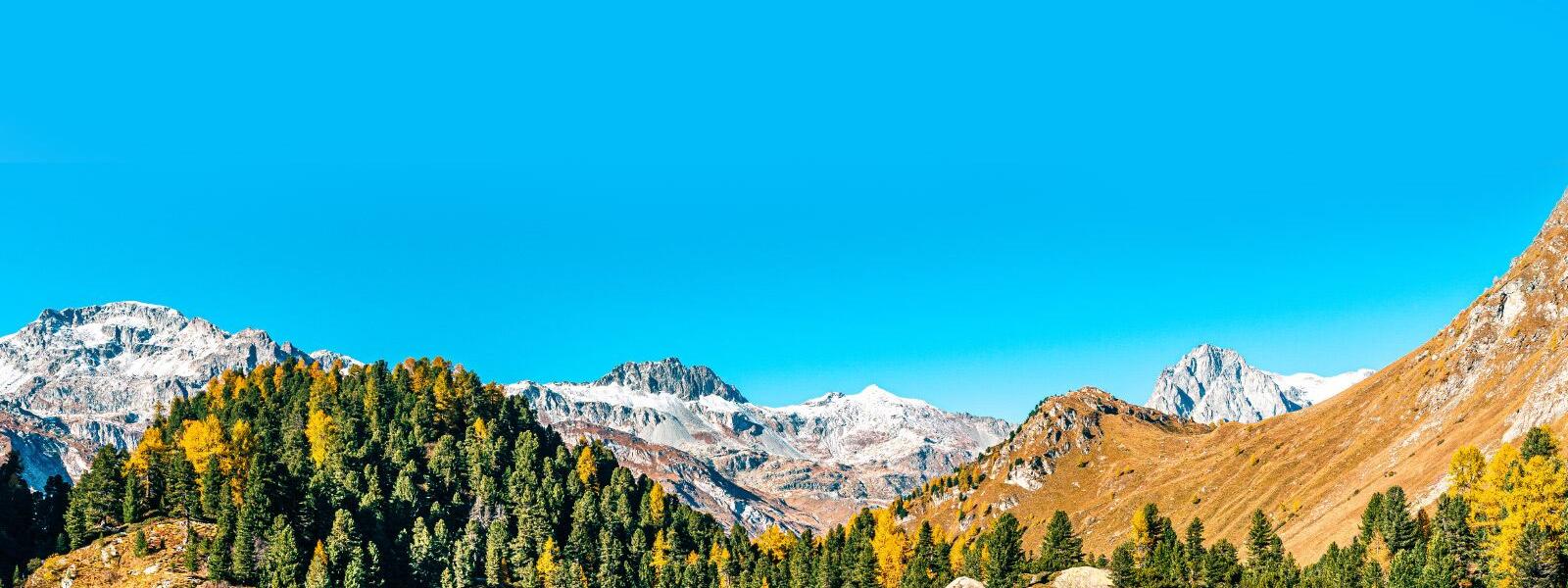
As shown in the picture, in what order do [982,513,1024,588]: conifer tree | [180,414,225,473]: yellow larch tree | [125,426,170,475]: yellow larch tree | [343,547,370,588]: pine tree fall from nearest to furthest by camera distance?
1. [343,547,370,588]: pine tree
2. [982,513,1024,588]: conifer tree
3. [125,426,170,475]: yellow larch tree
4. [180,414,225,473]: yellow larch tree

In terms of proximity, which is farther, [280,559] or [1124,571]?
[280,559]

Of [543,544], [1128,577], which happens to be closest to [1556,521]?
[1128,577]

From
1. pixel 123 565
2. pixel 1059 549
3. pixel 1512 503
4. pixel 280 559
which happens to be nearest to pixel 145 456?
pixel 123 565

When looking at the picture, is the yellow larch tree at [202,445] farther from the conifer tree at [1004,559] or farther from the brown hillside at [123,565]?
the conifer tree at [1004,559]

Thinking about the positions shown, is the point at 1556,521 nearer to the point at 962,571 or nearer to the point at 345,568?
the point at 962,571

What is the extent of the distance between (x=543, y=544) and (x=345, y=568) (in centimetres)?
4472

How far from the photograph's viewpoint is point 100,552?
145125 millimetres

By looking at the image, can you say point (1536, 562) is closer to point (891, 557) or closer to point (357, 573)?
point (891, 557)

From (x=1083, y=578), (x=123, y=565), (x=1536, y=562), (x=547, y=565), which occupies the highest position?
(x=123, y=565)

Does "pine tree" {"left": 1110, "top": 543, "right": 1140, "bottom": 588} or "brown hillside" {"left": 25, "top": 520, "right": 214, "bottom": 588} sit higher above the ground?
"brown hillside" {"left": 25, "top": 520, "right": 214, "bottom": 588}

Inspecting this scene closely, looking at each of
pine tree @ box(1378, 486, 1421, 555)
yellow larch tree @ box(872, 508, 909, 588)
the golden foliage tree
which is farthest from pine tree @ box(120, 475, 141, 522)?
pine tree @ box(1378, 486, 1421, 555)

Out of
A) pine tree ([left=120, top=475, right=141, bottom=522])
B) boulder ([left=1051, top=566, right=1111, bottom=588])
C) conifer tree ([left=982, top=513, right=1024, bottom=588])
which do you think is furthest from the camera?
conifer tree ([left=982, top=513, right=1024, bottom=588])

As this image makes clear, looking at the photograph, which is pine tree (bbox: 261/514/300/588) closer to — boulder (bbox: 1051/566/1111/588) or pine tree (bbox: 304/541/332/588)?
pine tree (bbox: 304/541/332/588)

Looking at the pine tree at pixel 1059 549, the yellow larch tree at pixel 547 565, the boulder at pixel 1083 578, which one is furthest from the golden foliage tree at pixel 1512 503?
the yellow larch tree at pixel 547 565
